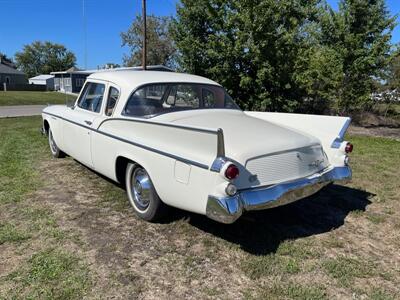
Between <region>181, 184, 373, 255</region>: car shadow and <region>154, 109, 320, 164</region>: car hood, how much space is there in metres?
0.93

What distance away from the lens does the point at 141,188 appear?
13.4 feet

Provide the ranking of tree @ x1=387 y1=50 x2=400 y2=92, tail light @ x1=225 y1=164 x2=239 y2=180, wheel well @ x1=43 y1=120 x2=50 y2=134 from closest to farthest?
tail light @ x1=225 y1=164 x2=239 y2=180 → wheel well @ x1=43 y1=120 x2=50 y2=134 → tree @ x1=387 y1=50 x2=400 y2=92

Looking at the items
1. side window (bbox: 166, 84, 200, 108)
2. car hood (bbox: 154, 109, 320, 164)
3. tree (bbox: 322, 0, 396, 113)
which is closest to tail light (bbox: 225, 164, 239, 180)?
car hood (bbox: 154, 109, 320, 164)

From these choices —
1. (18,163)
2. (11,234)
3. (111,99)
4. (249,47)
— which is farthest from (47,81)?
(11,234)

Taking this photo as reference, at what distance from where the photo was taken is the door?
4.98m

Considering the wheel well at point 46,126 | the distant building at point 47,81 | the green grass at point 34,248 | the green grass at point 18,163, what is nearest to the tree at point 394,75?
the wheel well at point 46,126

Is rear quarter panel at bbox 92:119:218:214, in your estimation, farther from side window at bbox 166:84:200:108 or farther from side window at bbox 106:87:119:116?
side window at bbox 166:84:200:108

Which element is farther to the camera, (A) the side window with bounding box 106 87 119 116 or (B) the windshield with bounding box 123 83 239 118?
(A) the side window with bounding box 106 87 119 116

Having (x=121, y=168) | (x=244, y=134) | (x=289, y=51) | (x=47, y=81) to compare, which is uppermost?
(x=289, y=51)

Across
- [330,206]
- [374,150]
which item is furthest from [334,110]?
[330,206]

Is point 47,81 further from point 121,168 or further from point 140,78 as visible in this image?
point 121,168

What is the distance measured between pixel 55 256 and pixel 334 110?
12900 millimetres

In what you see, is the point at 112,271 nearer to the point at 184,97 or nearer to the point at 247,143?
the point at 247,143

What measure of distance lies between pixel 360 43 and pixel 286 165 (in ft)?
39.1
